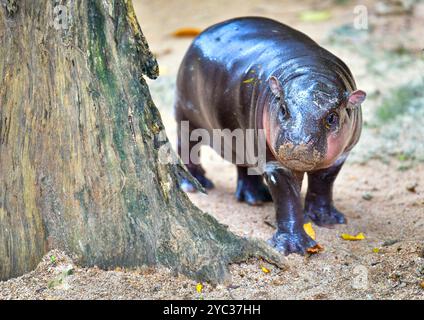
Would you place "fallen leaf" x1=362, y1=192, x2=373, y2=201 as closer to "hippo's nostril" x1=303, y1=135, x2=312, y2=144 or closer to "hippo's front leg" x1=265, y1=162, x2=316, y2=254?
"hippo's front leg" x1=265, y1=162, x2=316, y2=254

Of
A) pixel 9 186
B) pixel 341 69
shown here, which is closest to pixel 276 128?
pixel 341 69

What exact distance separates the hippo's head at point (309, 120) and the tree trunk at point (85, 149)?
0.85m

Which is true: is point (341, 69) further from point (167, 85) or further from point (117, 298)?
point (167, 85)

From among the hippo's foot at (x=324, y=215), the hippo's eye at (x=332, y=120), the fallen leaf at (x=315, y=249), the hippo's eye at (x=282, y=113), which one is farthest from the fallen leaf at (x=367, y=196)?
the hippo's eye at (x=282, y=113)

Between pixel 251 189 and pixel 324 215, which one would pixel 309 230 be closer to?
pixel 324 215

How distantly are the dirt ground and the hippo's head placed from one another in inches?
26.7

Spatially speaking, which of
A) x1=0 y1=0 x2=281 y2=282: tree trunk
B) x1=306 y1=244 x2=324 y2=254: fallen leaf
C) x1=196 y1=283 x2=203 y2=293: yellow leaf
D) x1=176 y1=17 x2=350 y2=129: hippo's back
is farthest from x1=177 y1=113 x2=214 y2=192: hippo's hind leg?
x1=196 y1=283 x2=203 y2=293: yellow leaf

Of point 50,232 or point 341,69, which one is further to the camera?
point 341,69

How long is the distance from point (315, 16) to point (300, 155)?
24.0 feet

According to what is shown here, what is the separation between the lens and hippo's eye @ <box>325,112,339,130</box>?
15.3 ft

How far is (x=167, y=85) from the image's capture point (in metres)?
9.31

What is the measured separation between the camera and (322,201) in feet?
18.5

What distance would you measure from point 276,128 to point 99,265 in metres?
1.53
